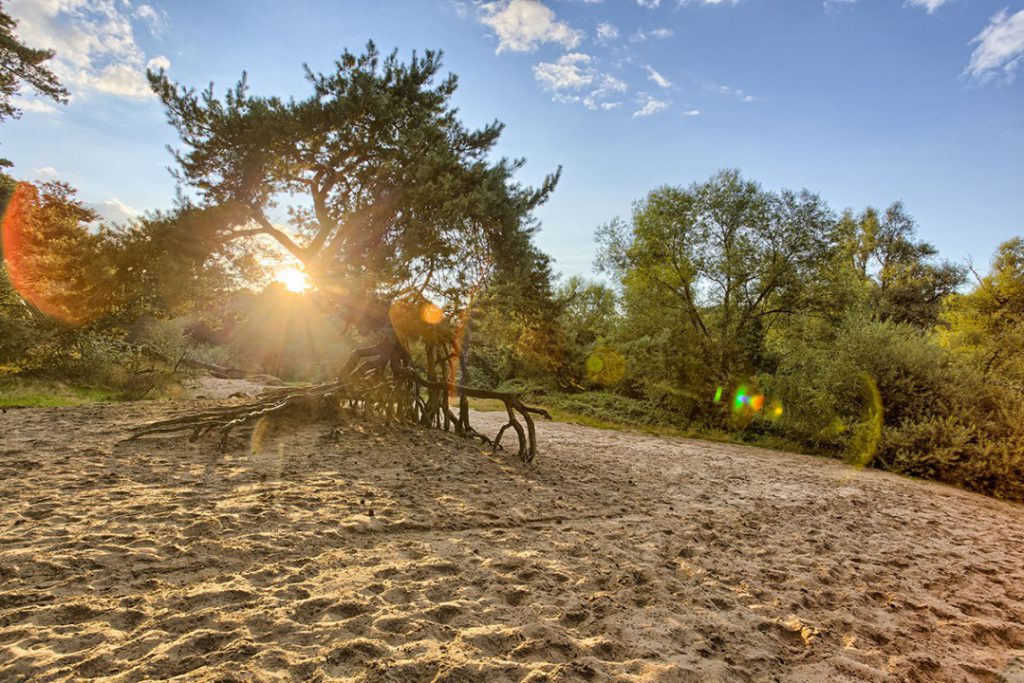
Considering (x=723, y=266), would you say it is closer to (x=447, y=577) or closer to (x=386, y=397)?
(x=386, y=397)

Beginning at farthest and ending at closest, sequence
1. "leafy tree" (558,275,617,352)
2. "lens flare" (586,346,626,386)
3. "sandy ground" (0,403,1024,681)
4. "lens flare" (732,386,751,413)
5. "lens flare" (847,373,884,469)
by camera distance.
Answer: "leafy tree" (558,275,617,352)
"lens flare" (586,346,626,386)
"lens flare" (732,386,751,413)
"lens flare" (847,373,884,469)
"sandy ground" (0,403,1024,681)

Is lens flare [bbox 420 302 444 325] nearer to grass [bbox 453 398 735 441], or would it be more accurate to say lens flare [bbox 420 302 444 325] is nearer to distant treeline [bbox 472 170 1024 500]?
distant treeline [bbox 472 170 1024 500]

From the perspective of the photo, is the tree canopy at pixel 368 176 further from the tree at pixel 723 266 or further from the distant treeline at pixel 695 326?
the tree at pixel 723 266

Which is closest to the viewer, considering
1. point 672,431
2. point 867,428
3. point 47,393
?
point 867,428

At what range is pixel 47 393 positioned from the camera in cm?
1423

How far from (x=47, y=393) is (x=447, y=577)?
17362 mm

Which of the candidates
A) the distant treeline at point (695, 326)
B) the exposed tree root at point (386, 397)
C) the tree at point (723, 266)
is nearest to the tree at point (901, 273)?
the distant treeline at point (695, 326)

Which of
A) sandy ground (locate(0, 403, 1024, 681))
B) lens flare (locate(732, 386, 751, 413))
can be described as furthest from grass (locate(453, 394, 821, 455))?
sandy ground (locate(0, 403, 1024, 681))

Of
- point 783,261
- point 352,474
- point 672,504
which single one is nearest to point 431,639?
point 352,474

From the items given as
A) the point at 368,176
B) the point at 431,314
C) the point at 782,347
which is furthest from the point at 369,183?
the point at 782,347

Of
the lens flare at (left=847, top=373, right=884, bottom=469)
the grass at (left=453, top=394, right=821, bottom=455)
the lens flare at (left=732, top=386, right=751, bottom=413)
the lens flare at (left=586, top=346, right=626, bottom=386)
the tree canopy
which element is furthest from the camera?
the lens flare at (left=586, top=346, right=626, bottom=386)

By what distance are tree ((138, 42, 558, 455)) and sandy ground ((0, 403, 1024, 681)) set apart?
3455mm

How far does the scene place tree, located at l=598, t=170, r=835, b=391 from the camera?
18.3 m

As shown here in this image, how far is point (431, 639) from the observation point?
281 centimetres
